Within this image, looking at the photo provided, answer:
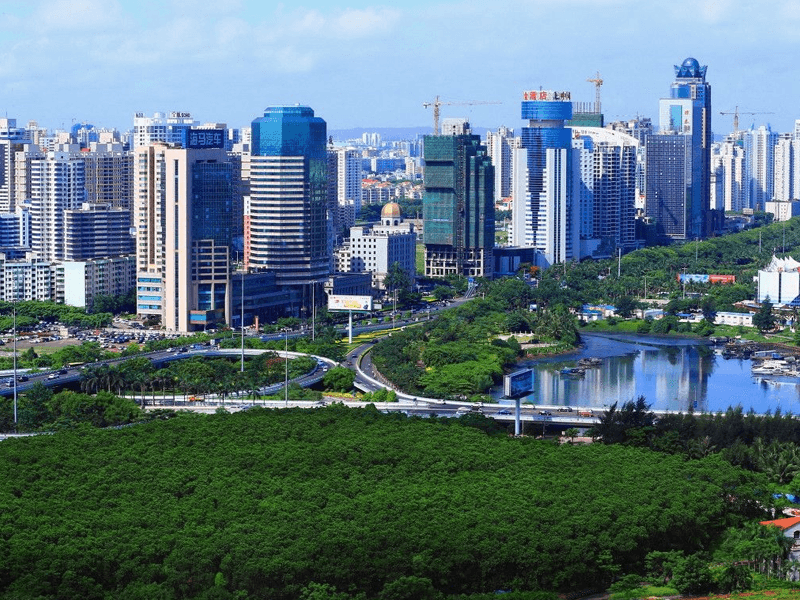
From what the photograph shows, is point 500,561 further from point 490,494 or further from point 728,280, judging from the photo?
point 728,280

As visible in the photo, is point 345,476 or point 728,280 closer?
point 345,476

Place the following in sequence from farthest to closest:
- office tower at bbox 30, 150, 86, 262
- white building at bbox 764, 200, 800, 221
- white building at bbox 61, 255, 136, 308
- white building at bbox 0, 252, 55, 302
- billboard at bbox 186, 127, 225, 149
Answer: white building at bbox 764, 200, 800, 221 → billboard at bbox 186, 127, 225, 149 → office tower at bbox 30, 150, 86, 262 → white building at bbox 0, 252, 55, 302 → white building at bbox 61, 255, 136, 308

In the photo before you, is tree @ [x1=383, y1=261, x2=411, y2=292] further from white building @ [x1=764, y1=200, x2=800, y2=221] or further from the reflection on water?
white building @ [x1=764, y1=200, x2=800, y2=221]

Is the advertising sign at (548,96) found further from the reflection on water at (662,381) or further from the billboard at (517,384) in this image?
the billboard at (517,384)

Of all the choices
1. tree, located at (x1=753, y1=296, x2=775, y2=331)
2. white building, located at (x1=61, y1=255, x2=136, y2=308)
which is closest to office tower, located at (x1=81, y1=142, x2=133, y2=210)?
white building, located at (x1=61, y1=255, x2=136, y2=308)

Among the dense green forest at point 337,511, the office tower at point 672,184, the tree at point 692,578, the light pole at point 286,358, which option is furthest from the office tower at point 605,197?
the tree at point 692,578

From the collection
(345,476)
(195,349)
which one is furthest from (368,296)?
(345,476)

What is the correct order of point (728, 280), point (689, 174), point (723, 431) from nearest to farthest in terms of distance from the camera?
point (723, 431) < point (728, 280) < point (689, 174)
